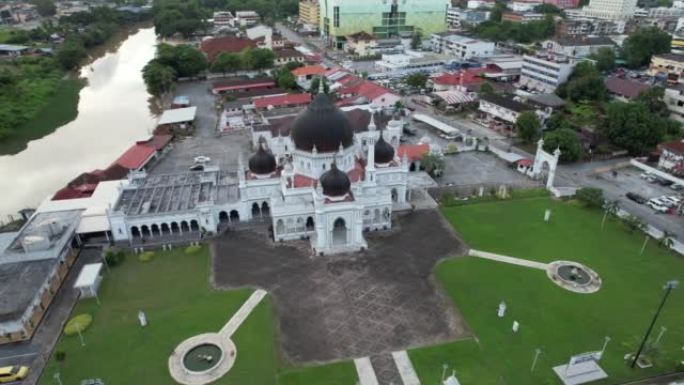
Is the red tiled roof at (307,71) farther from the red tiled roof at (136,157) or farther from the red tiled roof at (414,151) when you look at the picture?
the red tiled roof at (414,151)

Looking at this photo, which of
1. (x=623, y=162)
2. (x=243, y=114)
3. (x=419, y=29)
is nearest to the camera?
(x=623, y=162)

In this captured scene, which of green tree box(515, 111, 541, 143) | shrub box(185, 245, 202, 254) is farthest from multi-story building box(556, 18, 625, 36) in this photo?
shrub box(185, 245, 202, 254)

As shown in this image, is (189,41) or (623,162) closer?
(623,162)

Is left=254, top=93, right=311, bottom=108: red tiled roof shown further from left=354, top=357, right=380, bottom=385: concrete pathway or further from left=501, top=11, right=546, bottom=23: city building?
left=501, top=11, right=546, bottom=23: city building

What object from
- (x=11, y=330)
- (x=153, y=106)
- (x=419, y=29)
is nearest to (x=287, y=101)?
(x=153, y=106)

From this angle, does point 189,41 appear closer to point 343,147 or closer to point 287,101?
point 287,101

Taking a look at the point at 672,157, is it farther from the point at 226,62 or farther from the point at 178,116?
the point at 226,62

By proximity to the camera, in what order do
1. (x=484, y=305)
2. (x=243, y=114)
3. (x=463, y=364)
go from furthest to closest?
(x=243, y=114) < (x=484, y=305) < (x=463, y=364)
